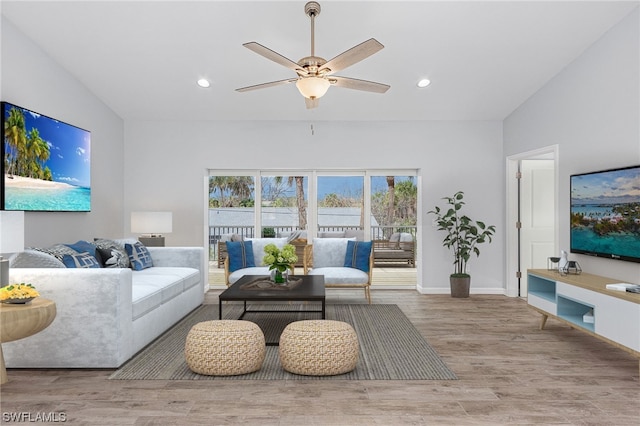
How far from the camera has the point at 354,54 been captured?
3156mm

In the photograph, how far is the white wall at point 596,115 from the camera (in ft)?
13.1

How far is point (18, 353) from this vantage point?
3.35m

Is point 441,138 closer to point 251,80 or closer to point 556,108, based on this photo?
point 556,108

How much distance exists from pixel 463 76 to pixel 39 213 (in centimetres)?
492

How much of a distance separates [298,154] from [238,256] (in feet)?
6.01

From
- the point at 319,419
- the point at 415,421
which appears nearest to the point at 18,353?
the point at 319,419

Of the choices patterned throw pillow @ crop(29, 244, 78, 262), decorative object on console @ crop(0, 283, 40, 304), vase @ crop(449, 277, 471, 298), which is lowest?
vase @ crop(449, 277, 471, 298)

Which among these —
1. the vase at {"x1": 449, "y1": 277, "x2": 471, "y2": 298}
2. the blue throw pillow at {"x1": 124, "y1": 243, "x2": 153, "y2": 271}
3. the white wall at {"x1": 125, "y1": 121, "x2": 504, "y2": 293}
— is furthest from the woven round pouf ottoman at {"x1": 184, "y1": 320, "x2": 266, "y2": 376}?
the vase at {"x1": 449, "y1": 277, "x2": 471, "y2": 298}

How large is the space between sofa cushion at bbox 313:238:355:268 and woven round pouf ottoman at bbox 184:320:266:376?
10.0 ft

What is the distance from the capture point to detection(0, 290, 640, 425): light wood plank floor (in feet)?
8.55

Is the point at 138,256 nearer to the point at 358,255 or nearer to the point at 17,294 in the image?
the point at 17,294

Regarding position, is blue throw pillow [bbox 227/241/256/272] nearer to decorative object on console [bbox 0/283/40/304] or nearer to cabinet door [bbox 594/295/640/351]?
decorative object on console [bbox 0/283/40/304]

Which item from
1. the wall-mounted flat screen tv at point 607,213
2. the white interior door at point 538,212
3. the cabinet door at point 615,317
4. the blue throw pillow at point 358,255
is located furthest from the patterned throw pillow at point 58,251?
the white interior door at point 538,212

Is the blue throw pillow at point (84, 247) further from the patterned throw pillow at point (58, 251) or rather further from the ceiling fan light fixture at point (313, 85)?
the ceiling fan light fixture at point (313, 85)
